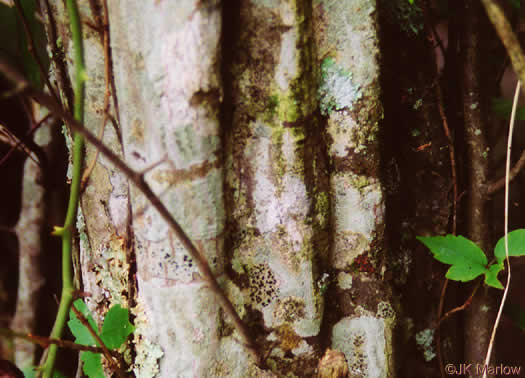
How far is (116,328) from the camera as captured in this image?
679 millimetres

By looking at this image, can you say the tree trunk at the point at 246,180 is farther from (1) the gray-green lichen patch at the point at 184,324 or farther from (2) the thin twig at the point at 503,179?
(2) the thin twig at the point at 503,179

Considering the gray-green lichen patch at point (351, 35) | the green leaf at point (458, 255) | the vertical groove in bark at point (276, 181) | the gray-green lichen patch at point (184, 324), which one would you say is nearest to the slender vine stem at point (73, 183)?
the gray-green lichen patch at point (184, 324)

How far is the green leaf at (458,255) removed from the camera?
70 cm

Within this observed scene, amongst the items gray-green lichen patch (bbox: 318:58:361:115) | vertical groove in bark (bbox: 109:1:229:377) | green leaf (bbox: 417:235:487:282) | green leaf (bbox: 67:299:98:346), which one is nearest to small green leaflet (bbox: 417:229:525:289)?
green leaf (bbox: 417:235:487:282)

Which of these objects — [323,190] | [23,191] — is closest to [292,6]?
[323,190]

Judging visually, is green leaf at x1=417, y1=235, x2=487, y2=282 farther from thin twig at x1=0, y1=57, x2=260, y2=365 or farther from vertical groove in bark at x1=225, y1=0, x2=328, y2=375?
thin twig at x1=0, y1=57, x2=260, y2=365

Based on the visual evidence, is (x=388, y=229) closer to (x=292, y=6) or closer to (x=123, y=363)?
(x=292, y=6)

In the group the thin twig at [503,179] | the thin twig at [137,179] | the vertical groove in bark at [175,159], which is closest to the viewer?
the thin twig at [137,179]

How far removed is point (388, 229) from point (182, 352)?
1.30 ft

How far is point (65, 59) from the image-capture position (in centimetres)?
71

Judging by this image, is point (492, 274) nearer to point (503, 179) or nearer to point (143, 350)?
point (503, 179)

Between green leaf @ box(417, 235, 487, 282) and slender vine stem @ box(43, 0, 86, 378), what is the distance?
0.56m

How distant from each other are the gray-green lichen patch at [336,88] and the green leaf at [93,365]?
54cm

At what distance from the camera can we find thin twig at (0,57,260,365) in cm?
41
